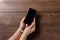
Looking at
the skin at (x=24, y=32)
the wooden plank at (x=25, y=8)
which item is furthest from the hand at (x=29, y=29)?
the wooden plank at (x=25, y=8)

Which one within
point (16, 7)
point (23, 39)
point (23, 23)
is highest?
point (16, 7)

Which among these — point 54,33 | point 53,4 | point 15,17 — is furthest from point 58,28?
point 15,17

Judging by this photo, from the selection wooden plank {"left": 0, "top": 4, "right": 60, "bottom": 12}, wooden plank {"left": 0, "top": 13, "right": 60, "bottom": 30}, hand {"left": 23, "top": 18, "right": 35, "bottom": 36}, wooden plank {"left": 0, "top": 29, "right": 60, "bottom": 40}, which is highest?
wooden plank {"left": 0, "top": 4, "right": 60, "bottom": 12}

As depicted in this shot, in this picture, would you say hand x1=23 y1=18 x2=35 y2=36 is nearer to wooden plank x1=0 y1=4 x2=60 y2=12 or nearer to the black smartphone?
the black smartphone

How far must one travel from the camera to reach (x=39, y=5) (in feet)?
3.70

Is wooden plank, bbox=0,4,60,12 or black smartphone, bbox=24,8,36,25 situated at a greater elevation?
wooden plank, bbox=0,4,60,12

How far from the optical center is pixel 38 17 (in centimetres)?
111

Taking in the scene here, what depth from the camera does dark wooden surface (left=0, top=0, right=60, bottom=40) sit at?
1.09m

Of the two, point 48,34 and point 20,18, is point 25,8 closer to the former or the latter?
point 20,18

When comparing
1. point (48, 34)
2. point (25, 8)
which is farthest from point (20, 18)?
point (48, 34)

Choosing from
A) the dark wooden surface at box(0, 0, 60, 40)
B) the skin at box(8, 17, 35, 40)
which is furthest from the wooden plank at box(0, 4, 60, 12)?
the skin at box(8, 17, 35, 40)

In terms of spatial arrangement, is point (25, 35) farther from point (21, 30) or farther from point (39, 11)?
point (39, 11)

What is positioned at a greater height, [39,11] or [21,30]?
[39,11]

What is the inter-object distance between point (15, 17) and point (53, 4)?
0.33 metres
